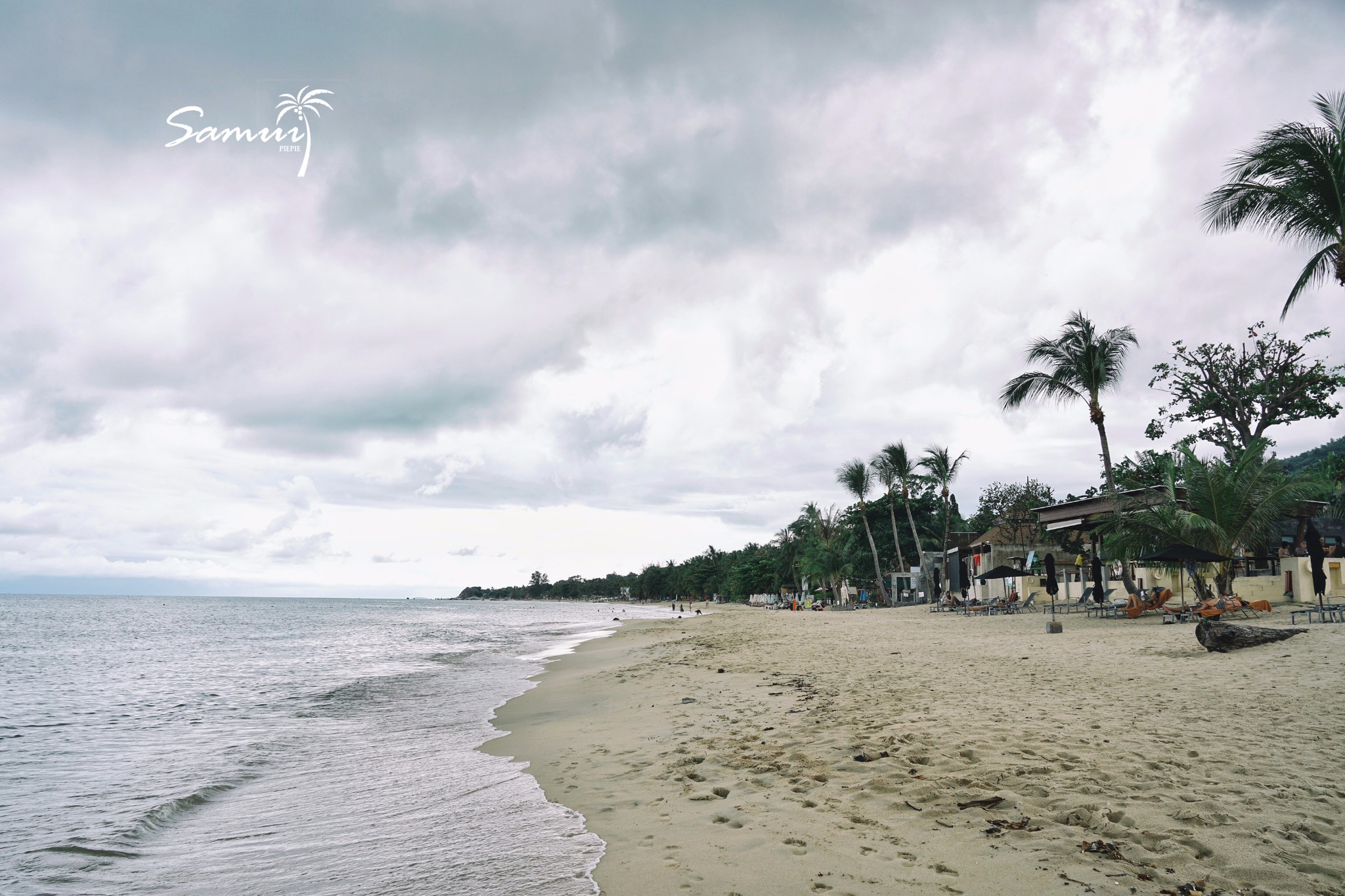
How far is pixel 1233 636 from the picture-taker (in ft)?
31.6

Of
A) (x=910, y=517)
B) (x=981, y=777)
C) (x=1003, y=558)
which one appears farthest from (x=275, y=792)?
(x=910, y=517)

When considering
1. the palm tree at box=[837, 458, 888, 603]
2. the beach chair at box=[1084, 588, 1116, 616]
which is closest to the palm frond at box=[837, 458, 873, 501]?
the palm tree at box=[837, 458, 888, 603]

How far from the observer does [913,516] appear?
53656mm

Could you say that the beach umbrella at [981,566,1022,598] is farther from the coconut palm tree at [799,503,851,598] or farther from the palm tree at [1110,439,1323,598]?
the coconut palm tree at [799,503,851,598]

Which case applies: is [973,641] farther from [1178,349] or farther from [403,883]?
[1178,349]

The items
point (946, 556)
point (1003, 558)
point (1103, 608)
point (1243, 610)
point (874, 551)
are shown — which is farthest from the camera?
point (874, 551)

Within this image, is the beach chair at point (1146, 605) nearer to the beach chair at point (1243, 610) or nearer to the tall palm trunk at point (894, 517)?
the beach chair at point (1243, 610)

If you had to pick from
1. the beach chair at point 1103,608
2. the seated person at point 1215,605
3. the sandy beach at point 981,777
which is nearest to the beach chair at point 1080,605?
the beach chair at point 1103,608

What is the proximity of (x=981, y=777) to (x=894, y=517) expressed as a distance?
43208mm

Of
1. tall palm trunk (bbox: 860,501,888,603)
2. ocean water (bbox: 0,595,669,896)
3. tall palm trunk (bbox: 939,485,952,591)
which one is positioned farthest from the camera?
tall palm trunk (bbox: 860,501,888,603)

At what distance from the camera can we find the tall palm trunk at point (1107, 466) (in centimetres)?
A: 1855

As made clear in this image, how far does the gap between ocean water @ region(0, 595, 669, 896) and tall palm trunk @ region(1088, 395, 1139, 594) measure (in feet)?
52.3

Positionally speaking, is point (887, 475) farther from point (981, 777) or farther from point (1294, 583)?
point (981, 777)

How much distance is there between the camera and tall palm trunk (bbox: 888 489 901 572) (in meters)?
45.0
